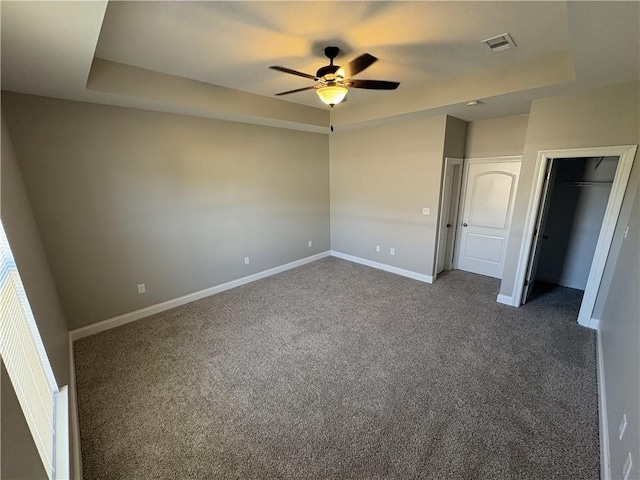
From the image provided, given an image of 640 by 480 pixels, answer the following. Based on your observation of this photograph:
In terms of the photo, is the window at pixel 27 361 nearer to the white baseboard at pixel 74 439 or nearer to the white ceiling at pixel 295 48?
the white baseboard at pixel 74 439

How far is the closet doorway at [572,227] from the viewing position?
3.72m

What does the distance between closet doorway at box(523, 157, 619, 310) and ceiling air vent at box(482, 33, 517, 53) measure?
213 centimetres

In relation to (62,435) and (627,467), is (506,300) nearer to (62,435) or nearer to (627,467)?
(627,467)

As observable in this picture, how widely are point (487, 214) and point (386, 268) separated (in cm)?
195

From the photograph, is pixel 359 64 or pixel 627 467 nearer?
pixel 627 467

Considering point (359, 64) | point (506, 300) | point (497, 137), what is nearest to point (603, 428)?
point (506, 300)

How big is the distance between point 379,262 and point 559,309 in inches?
105

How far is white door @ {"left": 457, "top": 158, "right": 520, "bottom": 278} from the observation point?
14.1ft

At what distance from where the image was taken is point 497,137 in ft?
13.8

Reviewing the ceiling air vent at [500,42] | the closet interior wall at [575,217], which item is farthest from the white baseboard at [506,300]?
the ceiling air vent at [500,42]

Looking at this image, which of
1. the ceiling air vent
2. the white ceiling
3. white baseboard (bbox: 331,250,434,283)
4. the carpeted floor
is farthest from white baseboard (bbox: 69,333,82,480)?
white baseboard (bbox: 331,250,434,283)

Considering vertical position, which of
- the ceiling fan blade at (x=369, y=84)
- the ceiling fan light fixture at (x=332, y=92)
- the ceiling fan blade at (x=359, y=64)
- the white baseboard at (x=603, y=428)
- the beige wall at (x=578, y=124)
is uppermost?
the ceiling fan blade at (x=359, y=64)

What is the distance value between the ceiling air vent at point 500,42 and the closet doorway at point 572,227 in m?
2.13

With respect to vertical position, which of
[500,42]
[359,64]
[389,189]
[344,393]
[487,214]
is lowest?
[344,393]
